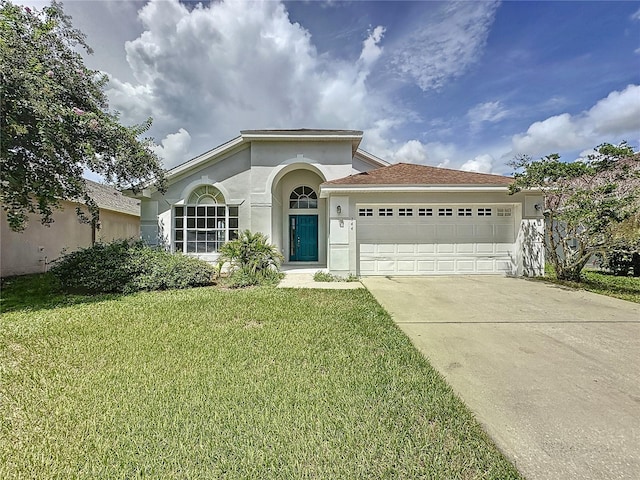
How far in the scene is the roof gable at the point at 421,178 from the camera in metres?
10.7

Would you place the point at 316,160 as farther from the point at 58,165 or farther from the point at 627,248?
the point at 627,248

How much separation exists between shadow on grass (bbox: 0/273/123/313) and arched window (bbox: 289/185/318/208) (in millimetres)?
8871

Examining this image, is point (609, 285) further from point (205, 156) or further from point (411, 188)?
point (205, 156)

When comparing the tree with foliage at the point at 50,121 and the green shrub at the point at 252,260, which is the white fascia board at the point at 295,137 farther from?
the green shrub at the point at 252,260

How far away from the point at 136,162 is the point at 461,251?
471 inches

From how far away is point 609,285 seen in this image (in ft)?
30.8

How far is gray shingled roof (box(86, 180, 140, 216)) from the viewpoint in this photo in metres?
15.7

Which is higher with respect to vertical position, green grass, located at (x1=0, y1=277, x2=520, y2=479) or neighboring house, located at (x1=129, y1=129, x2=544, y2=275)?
neighboring house, located at (x1=129, y1=129, x2=544, y2=275)

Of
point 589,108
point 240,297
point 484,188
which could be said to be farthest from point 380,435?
point 589,108

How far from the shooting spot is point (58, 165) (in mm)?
7938

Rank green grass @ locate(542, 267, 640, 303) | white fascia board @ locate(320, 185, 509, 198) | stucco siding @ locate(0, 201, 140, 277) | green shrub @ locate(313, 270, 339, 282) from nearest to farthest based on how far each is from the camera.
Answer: green grass @ locate(542, 267, 640, 303), green shrub @ locate(313, 270, 339, 282), white fascia board @ locate(320, 185, 509, 198), stucco siding @ locate(0, 201, 140, 277)

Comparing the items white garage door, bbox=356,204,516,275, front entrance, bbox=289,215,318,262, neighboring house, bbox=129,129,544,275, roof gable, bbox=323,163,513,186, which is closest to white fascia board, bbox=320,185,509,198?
neighboring house, bbox=129,129,544,275

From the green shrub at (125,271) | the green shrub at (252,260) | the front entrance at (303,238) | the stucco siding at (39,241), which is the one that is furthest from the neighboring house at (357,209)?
the stucco siding at (39,241)

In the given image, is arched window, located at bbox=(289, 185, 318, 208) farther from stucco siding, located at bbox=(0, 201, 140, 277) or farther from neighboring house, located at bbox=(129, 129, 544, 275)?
stucco siding, located at bbox=(0, 201, 140, 277)
